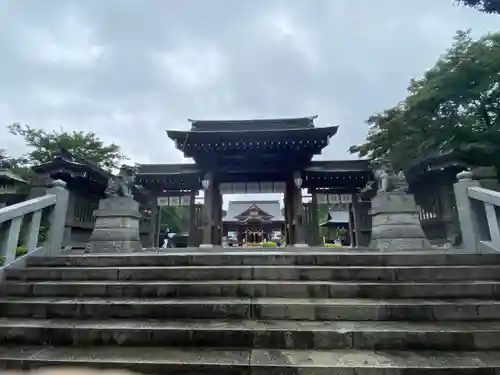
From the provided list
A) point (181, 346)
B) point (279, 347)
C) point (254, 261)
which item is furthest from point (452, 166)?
point (181, 346)

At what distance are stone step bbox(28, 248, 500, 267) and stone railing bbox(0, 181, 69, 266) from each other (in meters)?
0.37

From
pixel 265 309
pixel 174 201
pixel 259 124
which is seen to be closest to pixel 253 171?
pixel 259 124

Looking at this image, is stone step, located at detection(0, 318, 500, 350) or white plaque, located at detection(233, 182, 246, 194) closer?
stone step, located at detection(0, 318, 500, 350)

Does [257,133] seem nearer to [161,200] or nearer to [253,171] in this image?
[253,171]

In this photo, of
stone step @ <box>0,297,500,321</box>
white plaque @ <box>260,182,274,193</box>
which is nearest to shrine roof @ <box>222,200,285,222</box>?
white plaque @ <box>260,182,274,193</box>

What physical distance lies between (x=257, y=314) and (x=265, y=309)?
0.11 metres

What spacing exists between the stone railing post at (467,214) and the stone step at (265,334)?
1993 millimetres

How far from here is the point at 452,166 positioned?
31.9 feet

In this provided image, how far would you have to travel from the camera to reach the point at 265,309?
3211 mm

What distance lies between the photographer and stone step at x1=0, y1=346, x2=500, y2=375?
2.35 m

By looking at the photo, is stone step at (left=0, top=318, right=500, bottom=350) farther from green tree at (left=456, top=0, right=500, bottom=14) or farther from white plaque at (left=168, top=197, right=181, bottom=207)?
white plaque at (left=168, top=197, right=181, bottom=207)

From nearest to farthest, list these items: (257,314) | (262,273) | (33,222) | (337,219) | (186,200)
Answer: (257,314) → (262,273) → (33,222) → (186,200) → (337,219)

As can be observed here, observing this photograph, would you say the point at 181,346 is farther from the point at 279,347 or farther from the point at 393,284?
the point at 393,284

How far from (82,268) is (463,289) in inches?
203
